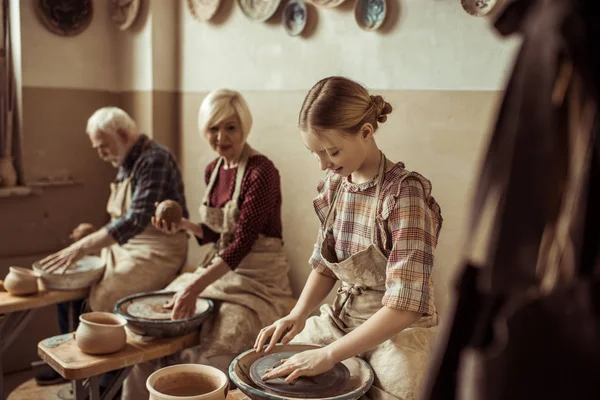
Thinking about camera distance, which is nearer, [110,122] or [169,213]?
[169,213]

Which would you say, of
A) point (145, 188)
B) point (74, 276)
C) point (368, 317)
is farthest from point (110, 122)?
point (368, 317)

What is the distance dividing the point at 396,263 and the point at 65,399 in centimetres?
211

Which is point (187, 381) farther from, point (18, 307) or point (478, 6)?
point (478, 6)

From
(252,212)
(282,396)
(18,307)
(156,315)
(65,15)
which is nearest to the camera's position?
(282,396)

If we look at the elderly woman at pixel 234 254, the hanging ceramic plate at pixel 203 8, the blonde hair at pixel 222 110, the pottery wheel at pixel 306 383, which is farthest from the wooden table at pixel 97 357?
the hanging ceramic plate at pixel 203 8

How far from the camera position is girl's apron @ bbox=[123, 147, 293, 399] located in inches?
88.8

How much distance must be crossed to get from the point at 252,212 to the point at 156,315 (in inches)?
21.7

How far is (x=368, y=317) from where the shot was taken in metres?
1.72

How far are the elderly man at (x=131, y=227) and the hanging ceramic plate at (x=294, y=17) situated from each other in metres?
0.85

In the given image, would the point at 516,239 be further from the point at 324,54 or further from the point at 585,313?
the point at 324,54

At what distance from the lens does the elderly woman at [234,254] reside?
2.27 m

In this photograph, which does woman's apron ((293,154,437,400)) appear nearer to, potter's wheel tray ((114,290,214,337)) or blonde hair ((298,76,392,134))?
blonde hair ((298,76,392,134))

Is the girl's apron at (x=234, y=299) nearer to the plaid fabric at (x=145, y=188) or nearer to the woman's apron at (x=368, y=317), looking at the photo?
the plaid fabric at (x=145, y=188)

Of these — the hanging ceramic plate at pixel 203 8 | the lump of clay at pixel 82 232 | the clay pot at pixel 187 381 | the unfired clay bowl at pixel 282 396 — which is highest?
the hanging ceramic plate at pixel 203 8
